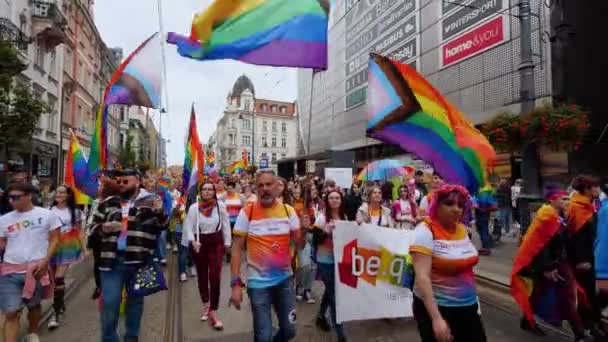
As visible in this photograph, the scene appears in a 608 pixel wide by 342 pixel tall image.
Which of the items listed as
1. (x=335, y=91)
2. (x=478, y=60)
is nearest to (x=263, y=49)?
(x=478, y=60)

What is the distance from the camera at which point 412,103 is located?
388cm

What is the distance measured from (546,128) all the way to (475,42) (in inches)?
491

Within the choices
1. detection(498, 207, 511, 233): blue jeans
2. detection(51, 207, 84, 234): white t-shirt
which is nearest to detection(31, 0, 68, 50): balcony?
detection(51, 207, 84, 234): white t-shirt

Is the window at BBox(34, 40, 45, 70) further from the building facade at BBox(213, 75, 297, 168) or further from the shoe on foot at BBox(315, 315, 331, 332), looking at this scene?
the building facade at BBox(213, 75, 297, 168)

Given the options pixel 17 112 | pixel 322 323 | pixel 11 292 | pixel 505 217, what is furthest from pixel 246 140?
pixel 11 292

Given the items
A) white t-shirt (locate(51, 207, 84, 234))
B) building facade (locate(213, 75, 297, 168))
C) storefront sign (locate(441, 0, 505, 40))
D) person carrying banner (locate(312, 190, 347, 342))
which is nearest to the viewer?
person carrying banner (locate(312, 190, 347, 342))

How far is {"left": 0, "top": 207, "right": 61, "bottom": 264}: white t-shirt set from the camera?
12.8 ft

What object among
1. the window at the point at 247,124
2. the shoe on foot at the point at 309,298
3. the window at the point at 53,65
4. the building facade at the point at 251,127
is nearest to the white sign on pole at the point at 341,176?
the shoe on foot at the point at 309,298

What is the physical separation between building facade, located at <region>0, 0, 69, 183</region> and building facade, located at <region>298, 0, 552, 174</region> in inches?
565

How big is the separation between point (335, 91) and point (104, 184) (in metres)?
34.2

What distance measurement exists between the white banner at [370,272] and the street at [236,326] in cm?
25

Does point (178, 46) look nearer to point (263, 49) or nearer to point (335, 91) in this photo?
point (263, 49)

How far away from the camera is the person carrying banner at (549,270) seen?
415cm

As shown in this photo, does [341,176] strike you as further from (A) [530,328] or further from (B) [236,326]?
(A) [530,328]
